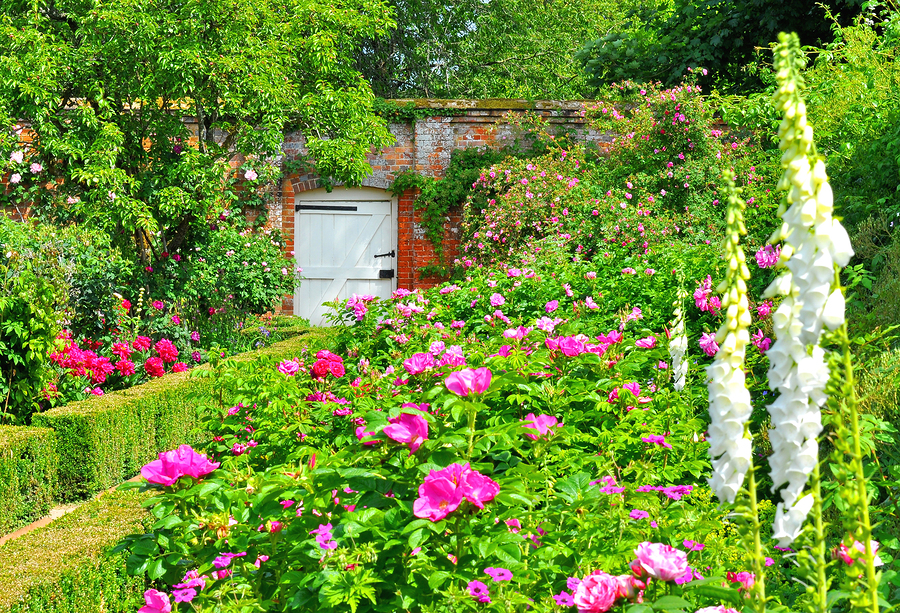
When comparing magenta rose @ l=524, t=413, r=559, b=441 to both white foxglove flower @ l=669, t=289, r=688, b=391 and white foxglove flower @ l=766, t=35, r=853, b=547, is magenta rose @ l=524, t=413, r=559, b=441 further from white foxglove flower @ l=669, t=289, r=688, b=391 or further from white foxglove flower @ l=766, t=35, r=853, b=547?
white foxglove flower @ l=766, t=35, r=853, b=547

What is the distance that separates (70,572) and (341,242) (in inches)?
319

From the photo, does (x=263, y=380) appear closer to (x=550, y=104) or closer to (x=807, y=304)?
(x=807, y=304)

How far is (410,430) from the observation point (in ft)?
4.99

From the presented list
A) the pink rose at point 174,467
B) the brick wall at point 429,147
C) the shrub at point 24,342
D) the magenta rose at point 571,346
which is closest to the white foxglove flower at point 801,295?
the pink rose at point 174,467

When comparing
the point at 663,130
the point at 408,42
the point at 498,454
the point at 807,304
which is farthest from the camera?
the point at 408,42

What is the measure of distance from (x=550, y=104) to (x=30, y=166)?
6221mm

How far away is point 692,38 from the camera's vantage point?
444 inches

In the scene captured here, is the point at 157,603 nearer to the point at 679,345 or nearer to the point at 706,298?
the point at 679,345

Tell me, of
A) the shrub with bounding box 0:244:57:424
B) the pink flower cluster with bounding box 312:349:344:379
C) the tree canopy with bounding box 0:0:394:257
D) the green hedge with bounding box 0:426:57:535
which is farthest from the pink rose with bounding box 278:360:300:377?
the tree canopy with bounding box 0:0:394:257

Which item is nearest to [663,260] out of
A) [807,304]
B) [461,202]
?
[807,304]

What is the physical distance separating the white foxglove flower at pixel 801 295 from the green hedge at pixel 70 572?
211 cm

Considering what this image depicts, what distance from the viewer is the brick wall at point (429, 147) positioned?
10258 millimetres

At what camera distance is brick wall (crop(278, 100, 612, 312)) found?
10258 millimetres

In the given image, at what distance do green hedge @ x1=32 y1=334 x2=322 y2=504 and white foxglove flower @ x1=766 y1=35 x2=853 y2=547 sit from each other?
144 inches
